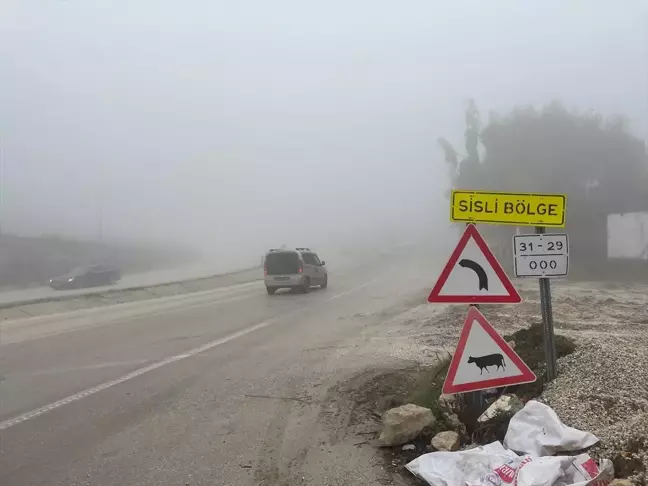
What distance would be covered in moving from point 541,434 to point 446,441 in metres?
0.68

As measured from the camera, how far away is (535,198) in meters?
4.79

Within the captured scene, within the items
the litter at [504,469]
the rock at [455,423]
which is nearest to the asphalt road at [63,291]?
the rock at [455,423]

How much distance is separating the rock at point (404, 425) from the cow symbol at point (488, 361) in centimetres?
58

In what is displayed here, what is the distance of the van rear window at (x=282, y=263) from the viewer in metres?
22.9

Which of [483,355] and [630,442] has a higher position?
[483,355]

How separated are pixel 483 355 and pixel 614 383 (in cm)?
133

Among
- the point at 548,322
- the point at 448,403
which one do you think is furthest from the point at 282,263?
the point at 548,322

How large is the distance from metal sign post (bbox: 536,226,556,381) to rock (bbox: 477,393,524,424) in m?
0.70

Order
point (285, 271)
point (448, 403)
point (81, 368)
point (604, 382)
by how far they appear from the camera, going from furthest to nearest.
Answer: point (285, 271)
point (81, 368)
point (448, 403)
point (604, 382)

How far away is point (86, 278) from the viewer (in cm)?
3259

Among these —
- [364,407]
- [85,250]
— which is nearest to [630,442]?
[364,407]

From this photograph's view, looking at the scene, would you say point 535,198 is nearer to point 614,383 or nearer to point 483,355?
point 483,355

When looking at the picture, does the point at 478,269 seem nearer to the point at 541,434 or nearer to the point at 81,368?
the point at 541,434

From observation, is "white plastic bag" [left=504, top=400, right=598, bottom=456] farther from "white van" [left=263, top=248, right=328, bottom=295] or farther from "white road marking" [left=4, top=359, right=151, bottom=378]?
"white van" [left=263, top=248, right=328, bottom=295]
